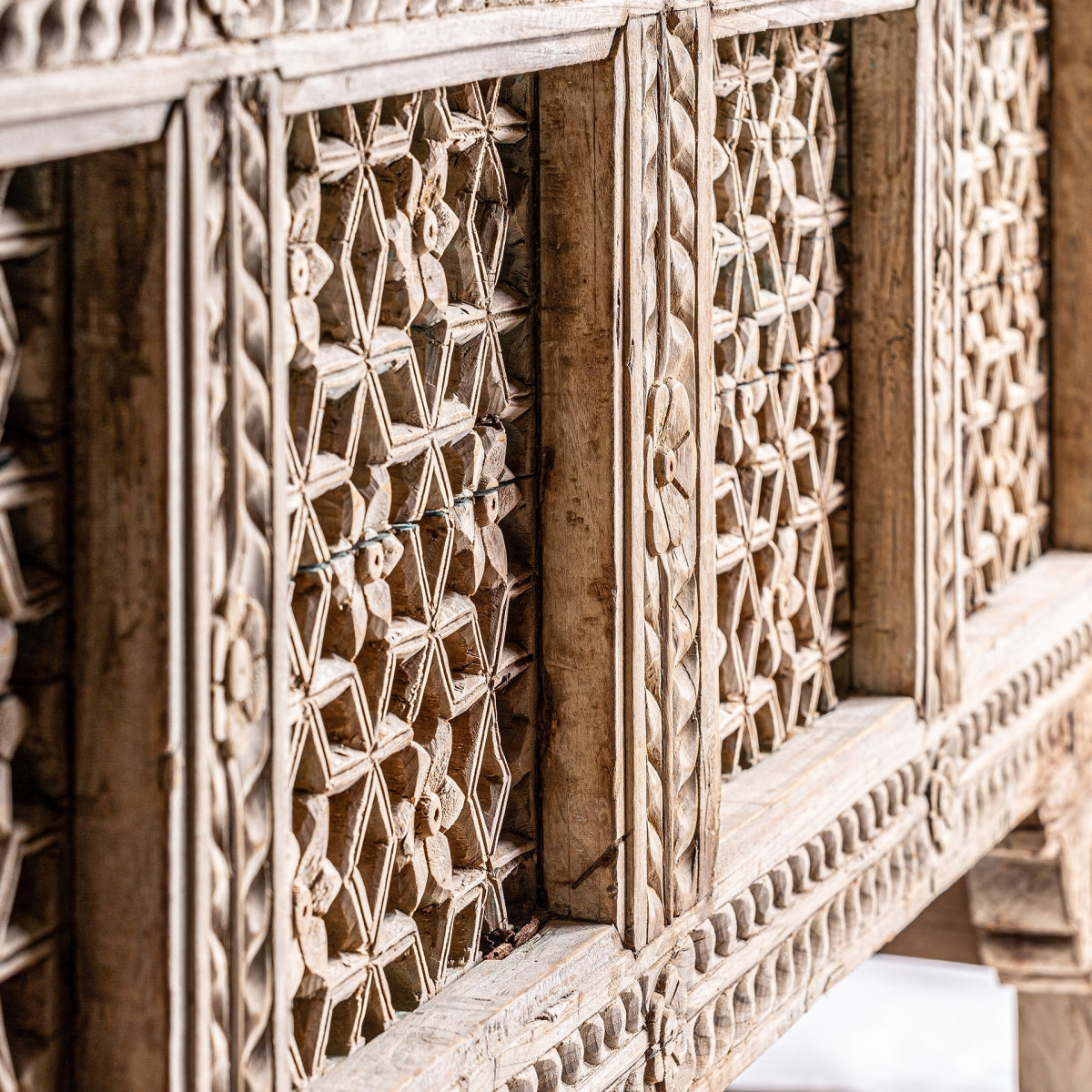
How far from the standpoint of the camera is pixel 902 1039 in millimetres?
8562

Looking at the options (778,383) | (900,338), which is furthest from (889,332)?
(778,383)

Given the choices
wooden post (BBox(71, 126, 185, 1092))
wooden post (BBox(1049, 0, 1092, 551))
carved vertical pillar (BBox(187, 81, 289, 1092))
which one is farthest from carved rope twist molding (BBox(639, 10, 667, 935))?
wooden post (BBox(1049, 0, 1092, 551))

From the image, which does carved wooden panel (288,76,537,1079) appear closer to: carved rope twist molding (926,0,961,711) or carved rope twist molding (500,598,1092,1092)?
carved rope twist molding (500,598,1092,1092)

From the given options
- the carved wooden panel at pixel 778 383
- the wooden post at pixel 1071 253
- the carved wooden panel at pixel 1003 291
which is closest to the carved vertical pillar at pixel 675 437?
the carved wooden panel at pixel 778 383

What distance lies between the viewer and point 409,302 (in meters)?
1.58

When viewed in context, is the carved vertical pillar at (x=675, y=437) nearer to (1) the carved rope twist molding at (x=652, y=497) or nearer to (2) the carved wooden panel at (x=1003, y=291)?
(1) the carved rope twist molding at (x=652, y=497)

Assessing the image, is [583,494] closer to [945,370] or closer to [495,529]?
[495,529]

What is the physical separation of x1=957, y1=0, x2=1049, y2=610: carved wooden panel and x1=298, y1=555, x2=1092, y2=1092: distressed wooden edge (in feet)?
0.58

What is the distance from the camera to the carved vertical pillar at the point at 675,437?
184cm

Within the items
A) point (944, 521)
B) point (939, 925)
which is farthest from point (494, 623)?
point (939, 925)

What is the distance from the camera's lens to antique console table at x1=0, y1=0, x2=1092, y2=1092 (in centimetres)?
120

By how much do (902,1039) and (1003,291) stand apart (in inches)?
239

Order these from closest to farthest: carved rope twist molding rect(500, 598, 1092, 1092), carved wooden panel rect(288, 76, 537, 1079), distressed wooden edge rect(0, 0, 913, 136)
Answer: distressed wooden edge rect(0, 0, 913, 136)
carved wooden panel rect(288, 76, 537, 1079)
carved rope twist molding rect(500, 598, 1092, 1092)

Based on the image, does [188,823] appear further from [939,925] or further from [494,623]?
[939,925]
